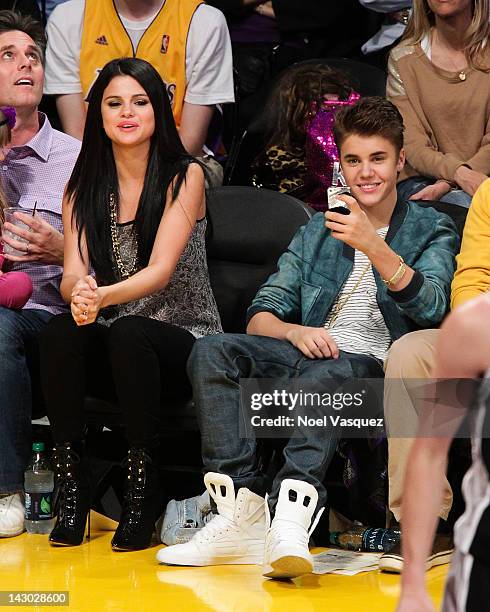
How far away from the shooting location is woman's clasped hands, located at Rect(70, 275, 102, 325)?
376 centimetres

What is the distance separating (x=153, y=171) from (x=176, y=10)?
4.09 feet

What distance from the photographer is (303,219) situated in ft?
14.4

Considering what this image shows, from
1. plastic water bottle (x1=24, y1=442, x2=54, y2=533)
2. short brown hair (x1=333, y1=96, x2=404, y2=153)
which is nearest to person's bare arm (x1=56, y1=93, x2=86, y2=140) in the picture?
short brown hair (x1=333, y1=96, x2=404, y2=153)

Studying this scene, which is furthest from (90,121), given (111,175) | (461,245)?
(461,245)

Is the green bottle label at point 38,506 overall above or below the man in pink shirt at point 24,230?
below

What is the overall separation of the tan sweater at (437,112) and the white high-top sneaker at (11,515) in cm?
200

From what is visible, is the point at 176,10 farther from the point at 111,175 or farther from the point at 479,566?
the point at 479,566

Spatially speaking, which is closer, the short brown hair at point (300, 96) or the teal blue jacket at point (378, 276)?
the teal blue jacket at point (378, 276)

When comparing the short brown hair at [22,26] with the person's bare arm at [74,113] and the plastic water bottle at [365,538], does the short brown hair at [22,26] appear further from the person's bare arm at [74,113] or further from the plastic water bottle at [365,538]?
the plastic water bottle at [365,538]

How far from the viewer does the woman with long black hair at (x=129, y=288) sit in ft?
12.4

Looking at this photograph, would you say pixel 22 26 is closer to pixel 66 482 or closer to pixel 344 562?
pixel 66 482

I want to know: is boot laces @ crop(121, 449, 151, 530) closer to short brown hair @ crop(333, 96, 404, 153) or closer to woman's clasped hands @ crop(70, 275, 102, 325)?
woman's clasped hands @ crop(70, 275, 102, 325)

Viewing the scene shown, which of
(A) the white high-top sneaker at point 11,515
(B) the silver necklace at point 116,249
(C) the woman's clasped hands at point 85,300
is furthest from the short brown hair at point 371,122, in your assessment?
(A) the white high-top sneaker at point 11,515

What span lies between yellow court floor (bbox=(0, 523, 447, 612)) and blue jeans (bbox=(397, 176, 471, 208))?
5.24 feet
